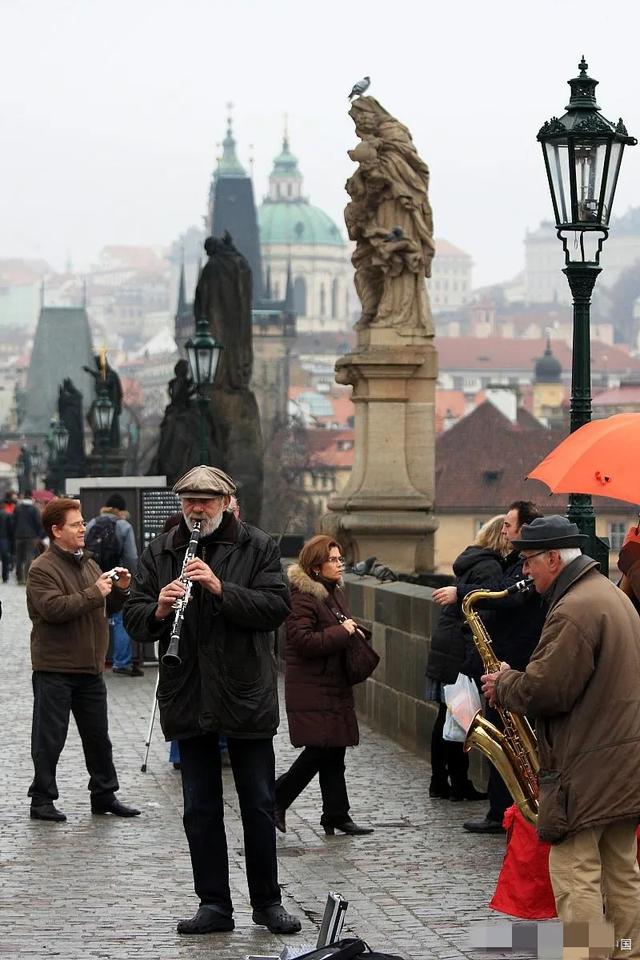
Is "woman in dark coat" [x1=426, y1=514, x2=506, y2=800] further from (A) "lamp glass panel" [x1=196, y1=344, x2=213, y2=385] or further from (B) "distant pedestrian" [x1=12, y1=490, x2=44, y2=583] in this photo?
(B) "distant pedestrian" [x1=12, y1=490, x2=44, y2=583]

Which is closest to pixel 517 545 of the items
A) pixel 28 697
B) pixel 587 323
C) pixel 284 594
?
pixel 284 594

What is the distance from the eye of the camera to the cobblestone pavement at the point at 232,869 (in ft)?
26.6

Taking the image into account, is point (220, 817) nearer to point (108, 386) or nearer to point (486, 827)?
point (486, 827)

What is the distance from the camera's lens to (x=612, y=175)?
412 inches

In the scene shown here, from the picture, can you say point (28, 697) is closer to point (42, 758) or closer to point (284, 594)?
point (42, 758)

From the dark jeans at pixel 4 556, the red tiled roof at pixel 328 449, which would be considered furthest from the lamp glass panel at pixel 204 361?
the red tiled roof at pixel 328 449

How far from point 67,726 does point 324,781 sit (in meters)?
1.41

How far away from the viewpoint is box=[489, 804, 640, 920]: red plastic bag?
293 inches

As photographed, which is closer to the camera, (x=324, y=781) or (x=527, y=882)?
(x=527, y=882)

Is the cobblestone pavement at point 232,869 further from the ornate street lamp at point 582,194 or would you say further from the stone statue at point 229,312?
the stone statue at point 229,312

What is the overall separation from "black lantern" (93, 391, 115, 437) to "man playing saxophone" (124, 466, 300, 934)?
98.9 ft

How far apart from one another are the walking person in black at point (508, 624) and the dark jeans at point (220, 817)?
1.69 meters

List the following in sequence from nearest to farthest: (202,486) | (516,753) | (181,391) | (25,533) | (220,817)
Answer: (516,753) → (202,486) → (220,817) → (181,391) → (25,533)

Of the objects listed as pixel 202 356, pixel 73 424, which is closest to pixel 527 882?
pixel 202 356
